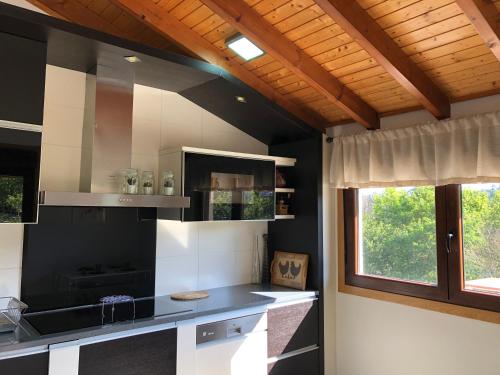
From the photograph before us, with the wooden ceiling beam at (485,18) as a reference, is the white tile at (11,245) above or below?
below

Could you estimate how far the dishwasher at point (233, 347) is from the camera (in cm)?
223

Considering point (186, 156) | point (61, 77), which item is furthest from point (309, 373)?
point (61, 77)

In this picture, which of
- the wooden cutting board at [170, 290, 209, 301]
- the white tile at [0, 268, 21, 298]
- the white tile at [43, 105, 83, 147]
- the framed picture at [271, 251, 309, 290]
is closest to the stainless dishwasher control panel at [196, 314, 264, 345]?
the wooden cutting board at [170, 290, 209, 301]

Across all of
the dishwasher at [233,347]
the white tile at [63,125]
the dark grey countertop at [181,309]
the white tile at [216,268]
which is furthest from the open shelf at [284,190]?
the white tile at [63,125]

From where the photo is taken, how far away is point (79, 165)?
2.36 meters

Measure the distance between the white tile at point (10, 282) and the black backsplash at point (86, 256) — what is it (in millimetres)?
27

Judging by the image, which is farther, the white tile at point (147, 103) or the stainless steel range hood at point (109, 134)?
the white tile at point (147, 103)

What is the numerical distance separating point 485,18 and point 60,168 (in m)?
2.30

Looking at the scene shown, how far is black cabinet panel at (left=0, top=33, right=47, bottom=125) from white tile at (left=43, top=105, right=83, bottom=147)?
0.39 meters

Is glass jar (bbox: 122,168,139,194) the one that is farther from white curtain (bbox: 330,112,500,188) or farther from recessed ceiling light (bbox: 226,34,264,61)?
white curtain (bbox: 330,112,500,188)

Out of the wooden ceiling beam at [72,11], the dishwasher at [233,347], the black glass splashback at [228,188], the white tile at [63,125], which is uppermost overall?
the wooden ceiling beam at [72,11]

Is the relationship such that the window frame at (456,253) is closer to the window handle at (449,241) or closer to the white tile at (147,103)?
the window handle at (449,241)

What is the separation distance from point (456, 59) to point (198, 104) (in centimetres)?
170

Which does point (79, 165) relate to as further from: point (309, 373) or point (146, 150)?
point (309, 373)
